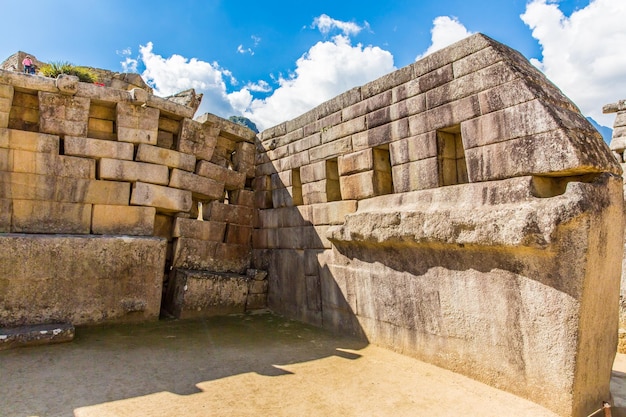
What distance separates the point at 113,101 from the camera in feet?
21.1

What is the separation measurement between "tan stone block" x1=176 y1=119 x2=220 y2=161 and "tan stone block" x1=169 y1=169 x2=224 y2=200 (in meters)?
0.41

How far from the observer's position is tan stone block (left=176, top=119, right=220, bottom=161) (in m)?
7.14

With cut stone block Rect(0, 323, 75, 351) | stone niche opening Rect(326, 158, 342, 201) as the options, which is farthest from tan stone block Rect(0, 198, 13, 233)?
stone niche opening Rect(326, 158, 342, 201)

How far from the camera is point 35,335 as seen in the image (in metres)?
4.82

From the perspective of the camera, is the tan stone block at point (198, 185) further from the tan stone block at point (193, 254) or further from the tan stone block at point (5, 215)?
the tan stone block at point (5, 215)

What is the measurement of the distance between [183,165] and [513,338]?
5633 mm

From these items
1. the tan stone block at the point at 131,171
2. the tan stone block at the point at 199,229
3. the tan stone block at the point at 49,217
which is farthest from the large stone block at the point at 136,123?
the tan stone block at the point at 199,229

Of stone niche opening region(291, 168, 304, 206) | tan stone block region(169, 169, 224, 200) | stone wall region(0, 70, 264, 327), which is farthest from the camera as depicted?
stone niche opening region(291, 168, 304, 206)

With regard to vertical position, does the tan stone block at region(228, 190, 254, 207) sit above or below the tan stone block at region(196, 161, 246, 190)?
below

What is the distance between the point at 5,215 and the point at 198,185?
2800mm

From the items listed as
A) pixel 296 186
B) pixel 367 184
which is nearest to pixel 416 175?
pixel 367 184

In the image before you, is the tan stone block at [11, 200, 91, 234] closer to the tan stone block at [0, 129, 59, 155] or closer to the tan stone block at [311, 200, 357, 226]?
the tan stone block at [0, 129, 59, 155]

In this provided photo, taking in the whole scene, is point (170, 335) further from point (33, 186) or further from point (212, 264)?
point (33, 186)

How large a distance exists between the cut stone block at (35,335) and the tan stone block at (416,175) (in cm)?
454
